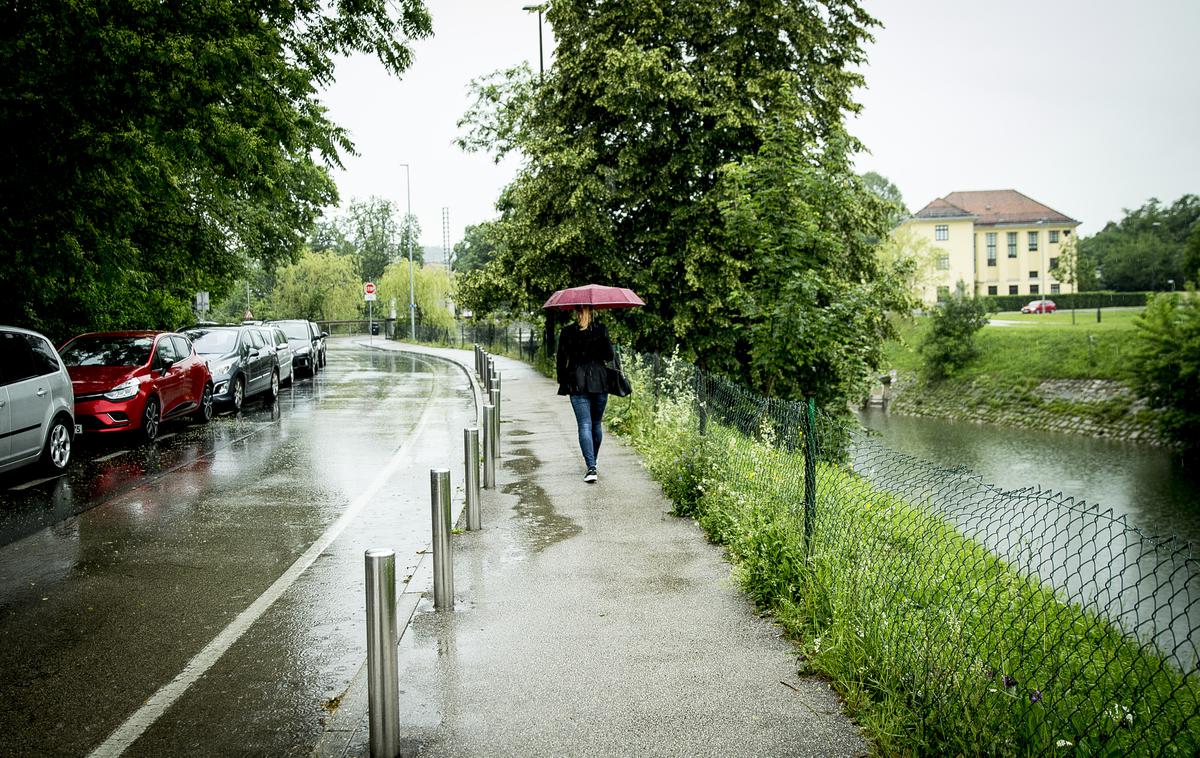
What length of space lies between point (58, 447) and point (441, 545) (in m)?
7.60

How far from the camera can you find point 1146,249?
83.2 m

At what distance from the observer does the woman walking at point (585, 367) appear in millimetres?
9750

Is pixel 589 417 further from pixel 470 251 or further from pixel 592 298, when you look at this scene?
pixel 470 251

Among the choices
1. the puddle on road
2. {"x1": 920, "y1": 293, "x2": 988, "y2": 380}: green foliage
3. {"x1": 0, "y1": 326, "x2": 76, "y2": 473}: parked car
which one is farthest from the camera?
{"x1": 920, "y1": 293, "x2": 988, "y2": 380}: green foliage

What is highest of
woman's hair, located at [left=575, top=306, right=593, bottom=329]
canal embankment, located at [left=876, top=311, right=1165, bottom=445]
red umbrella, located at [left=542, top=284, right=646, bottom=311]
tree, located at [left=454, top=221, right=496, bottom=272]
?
tree, located at [left=454, top=221, right=496, bottom=272]

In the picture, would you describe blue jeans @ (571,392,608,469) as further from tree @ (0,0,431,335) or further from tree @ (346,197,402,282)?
tree @ (346,197,402,282)

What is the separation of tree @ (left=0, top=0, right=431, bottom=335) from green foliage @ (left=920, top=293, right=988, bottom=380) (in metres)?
40.7

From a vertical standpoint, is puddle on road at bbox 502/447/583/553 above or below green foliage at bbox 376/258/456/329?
below

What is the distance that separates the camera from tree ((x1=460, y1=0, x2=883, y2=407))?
21.9 m

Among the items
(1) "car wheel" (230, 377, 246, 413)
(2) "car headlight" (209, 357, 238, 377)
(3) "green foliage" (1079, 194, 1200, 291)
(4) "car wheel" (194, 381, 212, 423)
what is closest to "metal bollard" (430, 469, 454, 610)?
(4) "car wheel" (194, 381, 212, 423)

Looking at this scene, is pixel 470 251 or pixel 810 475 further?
pixel 470 251

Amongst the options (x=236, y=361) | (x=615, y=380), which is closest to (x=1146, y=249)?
(x=236, y=361)

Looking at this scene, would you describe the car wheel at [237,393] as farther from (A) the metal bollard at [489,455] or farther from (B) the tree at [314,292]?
(B) the tree at [314,292]

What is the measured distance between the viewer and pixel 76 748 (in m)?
4.00
